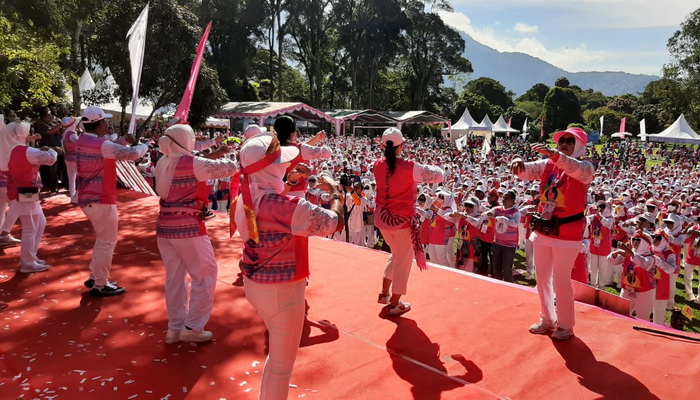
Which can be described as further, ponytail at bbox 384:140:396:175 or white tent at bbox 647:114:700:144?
white tent at bbox 647:114:700:144

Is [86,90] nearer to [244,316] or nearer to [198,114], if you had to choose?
[198,114]

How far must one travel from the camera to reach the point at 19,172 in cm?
565

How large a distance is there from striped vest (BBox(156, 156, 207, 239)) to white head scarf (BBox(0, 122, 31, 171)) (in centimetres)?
336

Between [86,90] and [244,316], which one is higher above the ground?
[86,90]

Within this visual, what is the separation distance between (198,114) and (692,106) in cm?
3608

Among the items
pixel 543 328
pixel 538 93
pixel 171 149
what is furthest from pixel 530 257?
pixel 538 93

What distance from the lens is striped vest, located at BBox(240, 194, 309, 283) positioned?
8.43 ft

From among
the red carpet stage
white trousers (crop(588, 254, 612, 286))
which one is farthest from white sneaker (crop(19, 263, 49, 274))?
white trousers (crop(588, 254, 612, 286))

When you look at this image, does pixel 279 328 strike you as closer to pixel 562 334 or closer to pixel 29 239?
pixel 562 334

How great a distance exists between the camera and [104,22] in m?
15.5

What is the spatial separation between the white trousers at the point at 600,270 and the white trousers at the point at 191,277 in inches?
304

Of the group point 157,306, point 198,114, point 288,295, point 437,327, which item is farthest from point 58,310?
point 198,114

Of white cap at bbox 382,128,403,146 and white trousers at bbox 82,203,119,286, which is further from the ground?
white cap at bbox 382,128,403,146

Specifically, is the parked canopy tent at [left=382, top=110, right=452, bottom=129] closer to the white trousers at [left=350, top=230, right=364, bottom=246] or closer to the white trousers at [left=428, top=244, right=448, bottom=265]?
the white trousers at [left=350, top=230, right=364, bottom=246]
